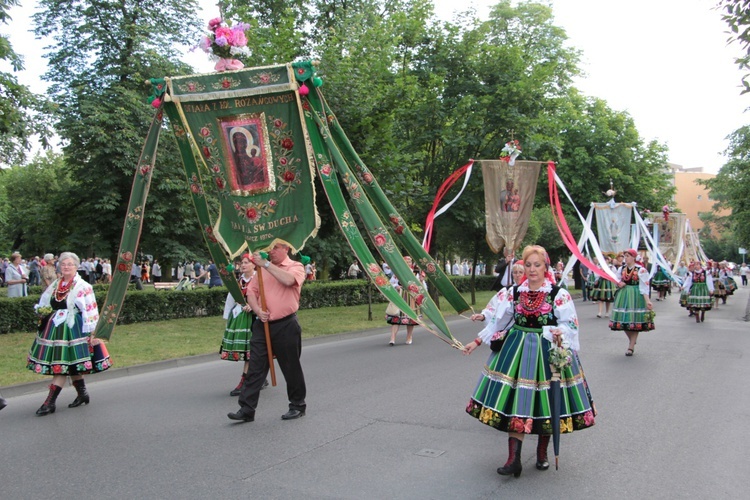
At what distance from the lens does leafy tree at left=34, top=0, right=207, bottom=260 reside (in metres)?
23.2

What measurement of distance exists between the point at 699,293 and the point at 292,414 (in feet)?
50.4

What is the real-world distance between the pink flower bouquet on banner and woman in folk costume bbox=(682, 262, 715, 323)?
15.9 m

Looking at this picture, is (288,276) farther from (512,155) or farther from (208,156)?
(512,155)

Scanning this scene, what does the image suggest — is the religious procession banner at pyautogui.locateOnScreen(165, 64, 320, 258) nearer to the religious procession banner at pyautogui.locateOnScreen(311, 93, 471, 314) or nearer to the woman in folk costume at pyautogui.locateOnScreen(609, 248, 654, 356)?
the religious procession banner at pyautogui.locateOnScreen(311, 93, 471, 314)

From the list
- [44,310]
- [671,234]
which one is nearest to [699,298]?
[671,234]

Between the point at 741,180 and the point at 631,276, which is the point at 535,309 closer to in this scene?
the point at 631,276

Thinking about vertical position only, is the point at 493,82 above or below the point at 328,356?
above

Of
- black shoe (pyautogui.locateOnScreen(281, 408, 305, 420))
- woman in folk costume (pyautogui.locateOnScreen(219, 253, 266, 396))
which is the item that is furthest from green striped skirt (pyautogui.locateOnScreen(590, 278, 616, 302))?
black shoe (pyautogui.locateOnScreen(281, 408, 305, 420))

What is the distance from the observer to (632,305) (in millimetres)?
11758

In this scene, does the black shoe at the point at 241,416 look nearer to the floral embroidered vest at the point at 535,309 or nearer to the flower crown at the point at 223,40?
the floral embroidered vest at the point at 535,309

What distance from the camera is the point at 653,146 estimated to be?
117 ft

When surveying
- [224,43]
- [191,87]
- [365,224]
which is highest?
[224,43]

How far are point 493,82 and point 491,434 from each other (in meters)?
16.6

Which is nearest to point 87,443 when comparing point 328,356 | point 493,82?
point 328,356
